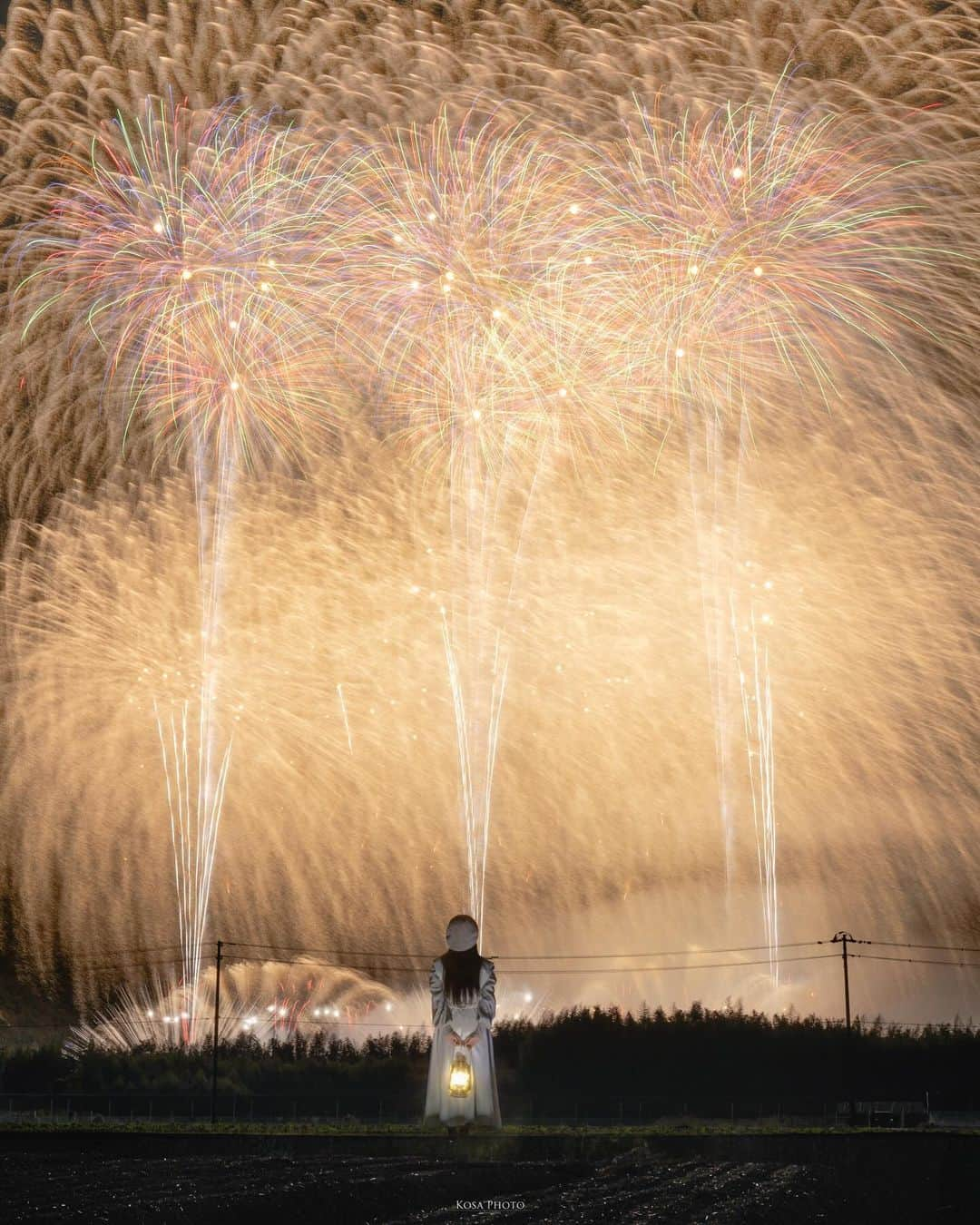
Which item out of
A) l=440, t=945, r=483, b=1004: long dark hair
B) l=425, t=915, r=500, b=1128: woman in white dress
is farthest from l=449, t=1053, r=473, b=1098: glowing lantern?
l=440, t=945, r=483, b=1004: long dark hair

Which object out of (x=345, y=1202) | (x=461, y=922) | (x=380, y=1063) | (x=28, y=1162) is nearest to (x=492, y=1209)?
(x=345, y=1202)

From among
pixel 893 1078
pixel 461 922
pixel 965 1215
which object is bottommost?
pixel 893 1078

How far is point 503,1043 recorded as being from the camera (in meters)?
58.1

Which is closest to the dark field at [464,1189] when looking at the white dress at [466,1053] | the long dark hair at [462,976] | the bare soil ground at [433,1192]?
the bare soil ground at [433,1192]

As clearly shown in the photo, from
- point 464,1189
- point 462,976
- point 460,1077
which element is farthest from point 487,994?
point 464,1189

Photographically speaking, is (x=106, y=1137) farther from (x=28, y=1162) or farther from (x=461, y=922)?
(x=461, y=922)

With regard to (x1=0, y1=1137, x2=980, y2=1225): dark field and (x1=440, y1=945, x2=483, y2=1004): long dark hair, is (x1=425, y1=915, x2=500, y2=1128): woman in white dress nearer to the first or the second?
(x1=440, y1=945, x2=483, y2=1004): long dark hair

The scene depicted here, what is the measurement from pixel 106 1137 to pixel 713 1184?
7.66 m

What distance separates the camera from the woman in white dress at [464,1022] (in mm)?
22016

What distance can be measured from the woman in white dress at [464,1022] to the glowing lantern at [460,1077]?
0.04 metres

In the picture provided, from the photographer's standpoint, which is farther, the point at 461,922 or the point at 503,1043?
the point at 503,1043

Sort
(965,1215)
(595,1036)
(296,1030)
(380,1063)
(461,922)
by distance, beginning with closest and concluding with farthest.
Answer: (965,1215) → (461,922) → (380,1063) → (296,1030) → (595,1036)

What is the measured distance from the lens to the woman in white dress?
2202 centimetres

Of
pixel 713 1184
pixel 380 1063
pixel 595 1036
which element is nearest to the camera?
pixel 713 1184
